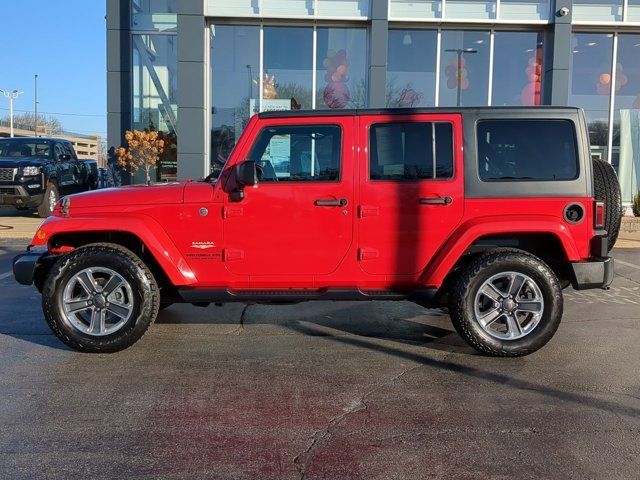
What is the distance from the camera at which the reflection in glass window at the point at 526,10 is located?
15086 millimetres

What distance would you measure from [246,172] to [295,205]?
51 centimetres

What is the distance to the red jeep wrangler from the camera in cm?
493

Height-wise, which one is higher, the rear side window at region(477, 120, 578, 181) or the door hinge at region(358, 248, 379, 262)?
the rear side window at region(477, 120, 578, 181)

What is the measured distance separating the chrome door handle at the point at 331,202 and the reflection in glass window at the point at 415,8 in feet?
37.9

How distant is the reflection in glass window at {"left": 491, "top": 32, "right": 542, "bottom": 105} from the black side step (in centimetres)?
1197

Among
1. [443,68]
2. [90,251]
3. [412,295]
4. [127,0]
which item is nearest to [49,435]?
[90,251]

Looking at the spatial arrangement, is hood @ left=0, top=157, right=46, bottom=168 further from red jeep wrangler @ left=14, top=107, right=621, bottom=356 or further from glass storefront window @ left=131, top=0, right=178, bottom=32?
red jeep wrangler @ left=14, top=107, right=621, bottom=356

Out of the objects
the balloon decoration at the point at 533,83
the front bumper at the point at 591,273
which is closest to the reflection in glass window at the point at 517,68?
the balloon decoration at the point at 533,83

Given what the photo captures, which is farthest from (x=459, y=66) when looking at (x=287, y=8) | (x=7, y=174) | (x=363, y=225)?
(x=363, y=225)

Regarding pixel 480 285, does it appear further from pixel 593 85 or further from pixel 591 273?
pixel 593 85

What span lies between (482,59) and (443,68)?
3.51 ft

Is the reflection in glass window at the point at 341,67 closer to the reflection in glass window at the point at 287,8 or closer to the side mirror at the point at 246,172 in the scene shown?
the reflection in glass window at the point at 287,8

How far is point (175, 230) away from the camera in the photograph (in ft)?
16.4

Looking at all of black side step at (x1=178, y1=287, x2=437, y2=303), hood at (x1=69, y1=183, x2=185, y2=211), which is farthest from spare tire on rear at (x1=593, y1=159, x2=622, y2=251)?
hood at (x1=69, y1=183, x2=185, y2=211)
